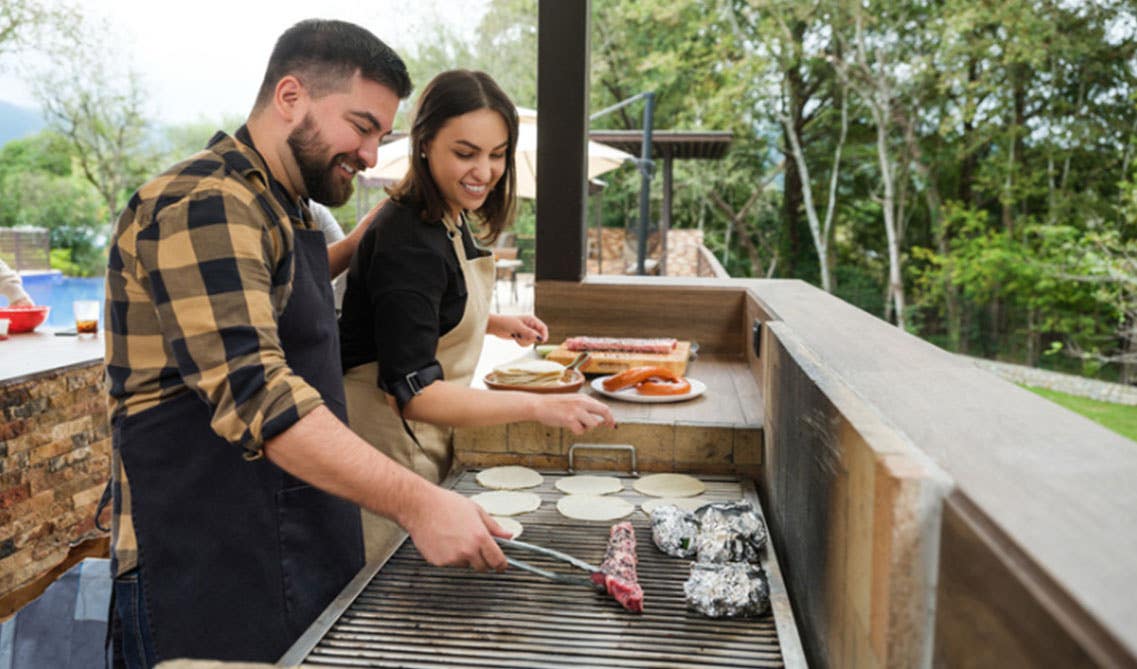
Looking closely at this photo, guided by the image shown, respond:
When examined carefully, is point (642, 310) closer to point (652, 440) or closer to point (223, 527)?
point (652, 440)

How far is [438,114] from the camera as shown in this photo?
1801mm

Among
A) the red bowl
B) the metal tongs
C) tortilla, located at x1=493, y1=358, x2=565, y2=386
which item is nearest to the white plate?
tortilla, located at x1=493, y1=358, x2=565, y2=386

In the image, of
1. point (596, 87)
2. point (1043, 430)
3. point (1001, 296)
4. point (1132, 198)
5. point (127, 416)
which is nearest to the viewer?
point (1043, 430)

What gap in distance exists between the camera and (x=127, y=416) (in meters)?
1.31

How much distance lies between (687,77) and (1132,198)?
10.1 m

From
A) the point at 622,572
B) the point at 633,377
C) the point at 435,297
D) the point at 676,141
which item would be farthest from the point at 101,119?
the point at 622,572

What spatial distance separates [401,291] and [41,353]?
111 inches

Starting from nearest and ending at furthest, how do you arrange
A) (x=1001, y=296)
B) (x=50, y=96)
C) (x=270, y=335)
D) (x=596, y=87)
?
(x=270, y=335) → (x=1001, y=296) → (x=50, y=96) → (x=596, y=87)

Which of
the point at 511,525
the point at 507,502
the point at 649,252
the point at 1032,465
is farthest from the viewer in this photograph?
the point at 649,252

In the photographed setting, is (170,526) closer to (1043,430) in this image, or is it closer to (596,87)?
(1043,430)

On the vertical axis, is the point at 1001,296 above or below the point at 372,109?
below

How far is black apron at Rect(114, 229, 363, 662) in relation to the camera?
1326 mm

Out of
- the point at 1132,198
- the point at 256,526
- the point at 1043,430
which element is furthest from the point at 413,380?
the point at 1132,198

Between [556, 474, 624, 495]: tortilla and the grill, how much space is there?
34 centimetres
